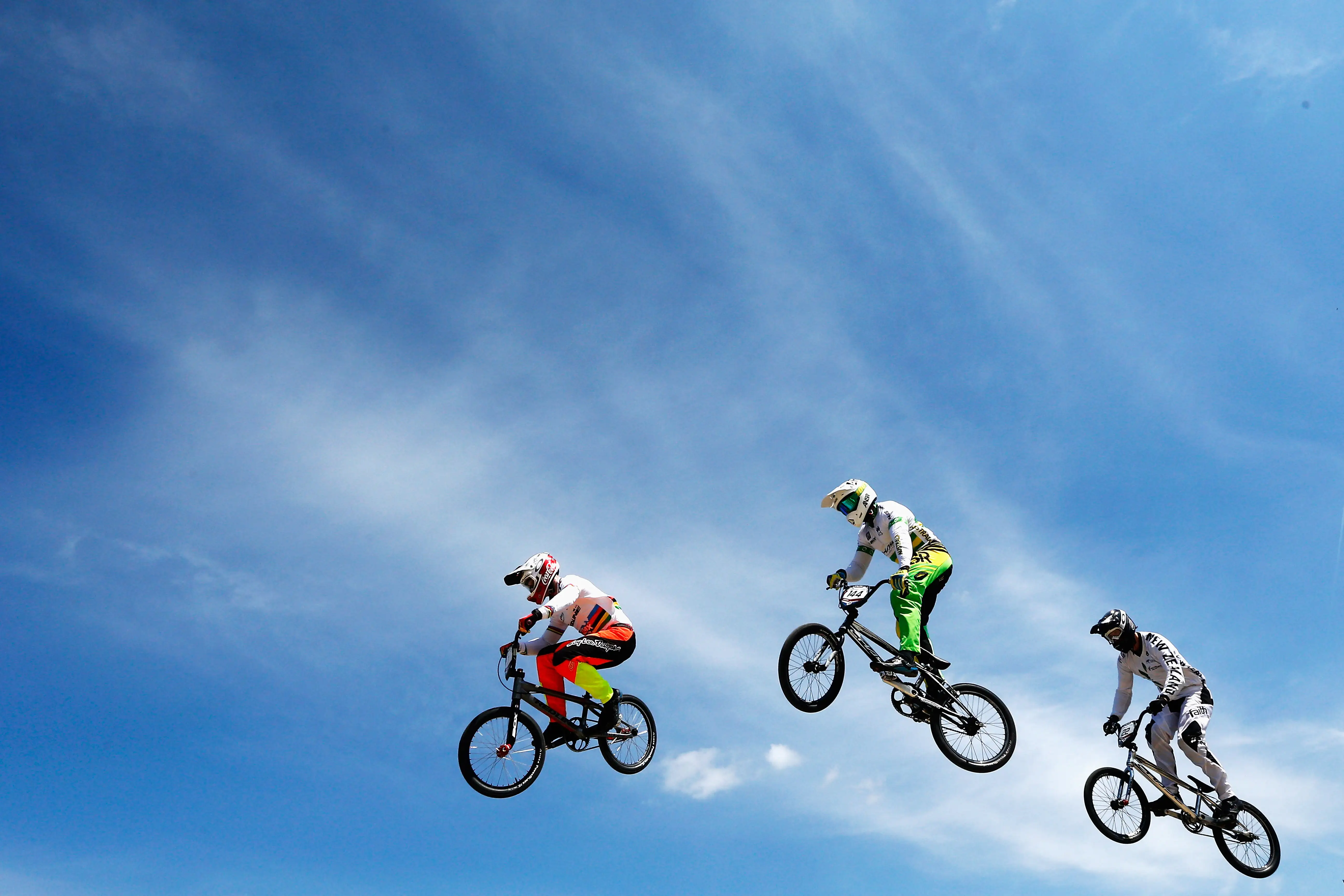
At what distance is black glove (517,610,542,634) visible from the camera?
50.5ft

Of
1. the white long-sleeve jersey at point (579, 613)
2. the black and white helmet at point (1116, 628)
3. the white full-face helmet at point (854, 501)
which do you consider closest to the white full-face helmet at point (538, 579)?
the white long-sleeve jersey at point (579, 613)

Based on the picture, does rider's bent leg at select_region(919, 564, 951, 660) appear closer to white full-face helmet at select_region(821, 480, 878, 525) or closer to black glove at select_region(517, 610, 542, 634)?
white full-face helmet at select_region(821, 480, 878, 525)

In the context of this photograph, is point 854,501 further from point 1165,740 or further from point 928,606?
point 1165,740

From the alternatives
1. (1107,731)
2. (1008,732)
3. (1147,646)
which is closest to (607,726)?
(1008,732)

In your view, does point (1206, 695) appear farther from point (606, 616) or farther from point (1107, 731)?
point (606, 616)

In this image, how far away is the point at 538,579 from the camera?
16.5 metres

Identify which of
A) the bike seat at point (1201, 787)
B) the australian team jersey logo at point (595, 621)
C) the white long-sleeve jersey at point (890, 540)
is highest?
the white long-sleeve jersey at point (890, 540)

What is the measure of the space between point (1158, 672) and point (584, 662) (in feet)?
39.7

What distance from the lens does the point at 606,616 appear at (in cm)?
1647

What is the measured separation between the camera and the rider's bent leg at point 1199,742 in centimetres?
1809

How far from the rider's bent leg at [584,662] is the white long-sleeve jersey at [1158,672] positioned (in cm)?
1068

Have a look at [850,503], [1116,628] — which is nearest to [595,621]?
[850,503]

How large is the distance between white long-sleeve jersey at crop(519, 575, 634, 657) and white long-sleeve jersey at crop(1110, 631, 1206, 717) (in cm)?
1086

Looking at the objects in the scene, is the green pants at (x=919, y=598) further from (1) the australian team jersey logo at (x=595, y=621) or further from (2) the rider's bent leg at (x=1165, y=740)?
(2) the rider's bent leg at (x=1165, y=740)
